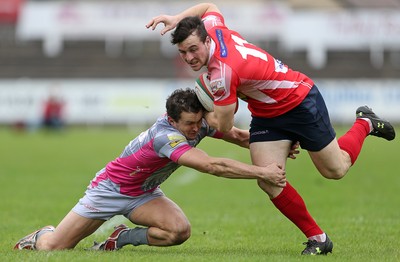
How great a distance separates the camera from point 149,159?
7.50 m

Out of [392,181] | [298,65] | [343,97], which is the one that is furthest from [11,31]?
[392,181]

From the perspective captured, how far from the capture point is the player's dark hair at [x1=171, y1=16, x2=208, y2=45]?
23.0ft

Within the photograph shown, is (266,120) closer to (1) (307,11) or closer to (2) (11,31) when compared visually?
(1) (307,11)

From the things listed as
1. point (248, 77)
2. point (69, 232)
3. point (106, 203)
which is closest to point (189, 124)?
point (248, 77)

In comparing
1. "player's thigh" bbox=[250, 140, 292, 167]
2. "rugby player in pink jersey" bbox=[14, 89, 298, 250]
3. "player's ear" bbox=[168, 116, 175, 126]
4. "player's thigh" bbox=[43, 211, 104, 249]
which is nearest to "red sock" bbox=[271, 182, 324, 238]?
"player's thigh" bbox=[250, 140, 292, 167]

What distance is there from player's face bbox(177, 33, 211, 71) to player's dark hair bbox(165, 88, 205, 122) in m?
0.28

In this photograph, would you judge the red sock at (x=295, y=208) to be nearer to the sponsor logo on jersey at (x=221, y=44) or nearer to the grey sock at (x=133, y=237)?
the grey sock at (x=133, y=237)

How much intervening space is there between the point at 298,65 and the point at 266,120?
1133 inches

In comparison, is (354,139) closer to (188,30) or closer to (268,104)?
(268,104)

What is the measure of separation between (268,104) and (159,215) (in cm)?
133

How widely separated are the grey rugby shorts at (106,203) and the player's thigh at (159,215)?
0.06 metres

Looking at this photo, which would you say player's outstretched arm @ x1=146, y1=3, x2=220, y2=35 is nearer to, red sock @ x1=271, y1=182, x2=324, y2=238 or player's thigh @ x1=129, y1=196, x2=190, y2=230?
player's thigh @ x1=129, y1=196, x2=190, y2=230

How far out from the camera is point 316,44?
119ft

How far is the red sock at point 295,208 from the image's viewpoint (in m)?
7.57
